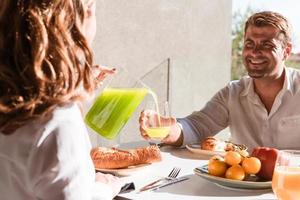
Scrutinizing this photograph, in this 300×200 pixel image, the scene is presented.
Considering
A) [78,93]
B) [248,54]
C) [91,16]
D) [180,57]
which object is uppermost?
[91,16]

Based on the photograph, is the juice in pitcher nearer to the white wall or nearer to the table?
the table

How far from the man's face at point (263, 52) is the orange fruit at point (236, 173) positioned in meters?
0.88

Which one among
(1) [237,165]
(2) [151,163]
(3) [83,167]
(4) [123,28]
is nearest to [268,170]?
(1) [237,165]

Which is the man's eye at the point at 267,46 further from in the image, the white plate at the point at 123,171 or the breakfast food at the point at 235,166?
the white plate at the point at 123,171

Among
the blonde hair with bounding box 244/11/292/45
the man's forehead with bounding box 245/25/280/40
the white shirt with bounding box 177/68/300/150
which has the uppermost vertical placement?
the blonde hair with bounding box 244/11/292/45

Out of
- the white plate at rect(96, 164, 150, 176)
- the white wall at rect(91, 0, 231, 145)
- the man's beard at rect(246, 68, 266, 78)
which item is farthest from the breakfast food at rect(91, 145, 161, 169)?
the white wall at rect(91, 0, 231, 145)

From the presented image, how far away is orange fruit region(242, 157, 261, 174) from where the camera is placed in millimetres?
1169

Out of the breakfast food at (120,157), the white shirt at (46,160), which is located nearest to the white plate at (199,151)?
the breakfast food at (120,157)

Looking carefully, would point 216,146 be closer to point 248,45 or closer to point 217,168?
point 217,168

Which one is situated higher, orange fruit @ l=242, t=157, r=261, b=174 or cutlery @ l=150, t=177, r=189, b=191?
orange fruit @ l=242, t=157, r=261, b=174

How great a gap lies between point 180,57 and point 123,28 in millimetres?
587

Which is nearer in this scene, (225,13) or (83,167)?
(83,167)

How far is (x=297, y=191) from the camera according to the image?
99 cm

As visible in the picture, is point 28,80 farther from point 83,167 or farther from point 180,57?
point 180,57
